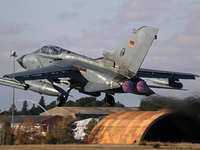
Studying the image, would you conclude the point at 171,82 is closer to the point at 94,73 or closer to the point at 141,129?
the point at 94,73

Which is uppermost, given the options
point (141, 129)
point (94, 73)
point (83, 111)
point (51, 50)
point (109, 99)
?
point (51, 50)

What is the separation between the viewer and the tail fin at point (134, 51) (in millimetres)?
23688

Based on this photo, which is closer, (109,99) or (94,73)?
(94,73)

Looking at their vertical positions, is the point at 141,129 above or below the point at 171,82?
below

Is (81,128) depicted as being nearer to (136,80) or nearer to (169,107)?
(169,107)

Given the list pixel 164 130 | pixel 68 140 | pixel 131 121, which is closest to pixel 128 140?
pixel 131 121

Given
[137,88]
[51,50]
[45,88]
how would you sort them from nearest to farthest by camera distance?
1. [137,88]
2. [45,88]
3. [51,50]

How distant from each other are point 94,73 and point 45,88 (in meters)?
3.92

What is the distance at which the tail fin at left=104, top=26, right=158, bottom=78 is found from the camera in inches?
933

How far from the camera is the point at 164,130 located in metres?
50.8

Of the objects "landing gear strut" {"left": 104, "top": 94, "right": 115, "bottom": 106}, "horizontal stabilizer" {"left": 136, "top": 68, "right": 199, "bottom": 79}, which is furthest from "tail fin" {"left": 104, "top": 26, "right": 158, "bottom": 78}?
"horizontal stabilizer" {"left": 136, "top": 68, "right": 199, "bottom": 79}

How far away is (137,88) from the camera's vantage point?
23344 mm

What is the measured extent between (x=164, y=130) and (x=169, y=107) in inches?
790

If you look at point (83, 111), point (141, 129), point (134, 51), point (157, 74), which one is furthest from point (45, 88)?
point (83, 111)
